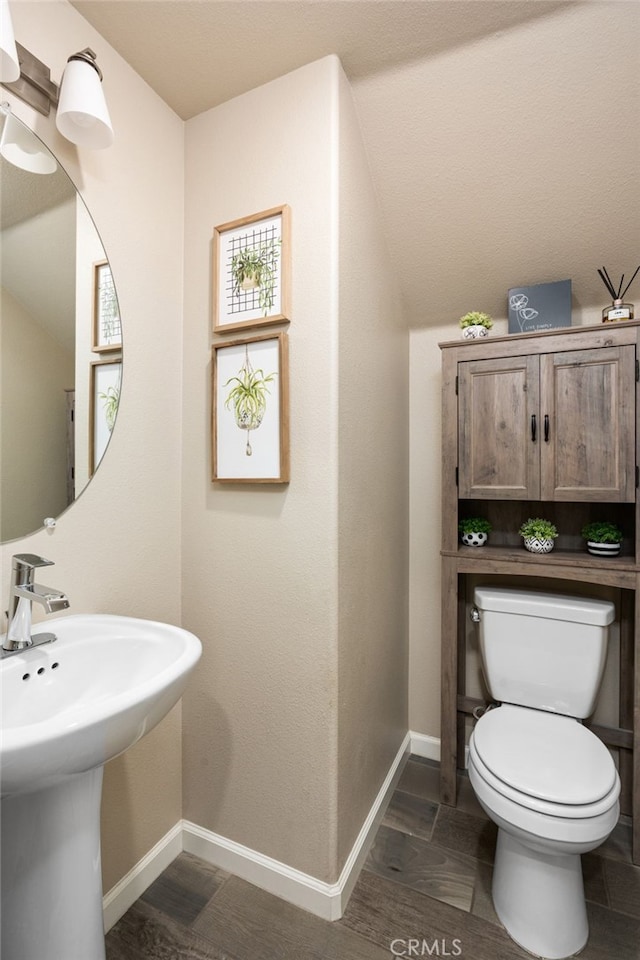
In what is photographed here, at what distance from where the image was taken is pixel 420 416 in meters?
2.12

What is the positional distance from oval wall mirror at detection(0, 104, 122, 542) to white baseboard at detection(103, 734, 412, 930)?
1.10 metres

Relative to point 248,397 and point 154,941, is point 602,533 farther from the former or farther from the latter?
point 154,941

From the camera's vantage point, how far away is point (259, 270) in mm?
1343

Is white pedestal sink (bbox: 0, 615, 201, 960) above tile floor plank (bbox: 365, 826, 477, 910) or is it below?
above

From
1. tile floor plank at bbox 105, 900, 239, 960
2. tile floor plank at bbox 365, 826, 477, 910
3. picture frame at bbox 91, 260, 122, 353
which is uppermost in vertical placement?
picture frame at bbox 91, 260, 122, 353

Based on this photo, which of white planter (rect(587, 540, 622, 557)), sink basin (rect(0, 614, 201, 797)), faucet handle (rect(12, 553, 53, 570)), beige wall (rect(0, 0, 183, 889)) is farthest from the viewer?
white planter (rect(587, 540, 622, 557))

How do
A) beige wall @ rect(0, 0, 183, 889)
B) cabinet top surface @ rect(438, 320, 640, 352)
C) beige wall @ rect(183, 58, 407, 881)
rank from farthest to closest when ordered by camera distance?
1. cabinet top surface @ rect(438, 320, 640, 352)
2. beige wall @ rect(183, 58, 407, 881)
3. beige wall @ rect(0, 0, 183, 889)

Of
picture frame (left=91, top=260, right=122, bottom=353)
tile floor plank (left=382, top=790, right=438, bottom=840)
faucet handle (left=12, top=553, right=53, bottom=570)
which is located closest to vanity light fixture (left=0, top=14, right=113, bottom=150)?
picture frame (left=91, top=260, right=122, bottom=353)

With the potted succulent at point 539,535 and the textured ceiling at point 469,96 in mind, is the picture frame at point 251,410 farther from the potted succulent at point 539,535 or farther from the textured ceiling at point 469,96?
the potted succulent at point 539,535

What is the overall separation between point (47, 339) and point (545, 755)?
179 cm

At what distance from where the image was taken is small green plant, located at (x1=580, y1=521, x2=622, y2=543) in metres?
1.63

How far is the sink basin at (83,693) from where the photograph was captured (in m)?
0.66

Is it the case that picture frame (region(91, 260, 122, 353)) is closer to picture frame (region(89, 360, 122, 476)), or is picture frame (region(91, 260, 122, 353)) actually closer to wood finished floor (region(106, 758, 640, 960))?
picture frame (region(89, 360, 122, 476))

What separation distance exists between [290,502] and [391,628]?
847 millimetres
